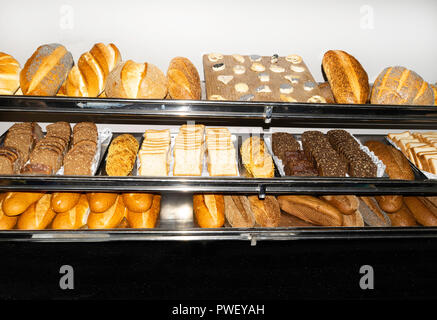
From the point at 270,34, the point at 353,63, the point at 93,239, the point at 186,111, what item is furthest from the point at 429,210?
the point at 93,239

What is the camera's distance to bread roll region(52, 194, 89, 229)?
1778 millimetres

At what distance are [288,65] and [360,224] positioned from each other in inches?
39.2

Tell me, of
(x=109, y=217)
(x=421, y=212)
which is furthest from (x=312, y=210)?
(x=109, y=217)

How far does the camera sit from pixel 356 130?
2.38 meters

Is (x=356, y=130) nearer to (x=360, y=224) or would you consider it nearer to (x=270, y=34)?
(x=360, y=224)

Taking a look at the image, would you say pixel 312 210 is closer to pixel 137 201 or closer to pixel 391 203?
pixel 391 203

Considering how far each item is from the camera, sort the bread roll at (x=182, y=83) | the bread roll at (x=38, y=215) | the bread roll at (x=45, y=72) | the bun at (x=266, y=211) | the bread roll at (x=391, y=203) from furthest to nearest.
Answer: the bread roll at (x=391, y=203) < the bun at (x=266, y=211) < the bread roll at (x=38, y=215) < the bread roll at (x=182, y=83) < the bread roll at (x=45, y=72)

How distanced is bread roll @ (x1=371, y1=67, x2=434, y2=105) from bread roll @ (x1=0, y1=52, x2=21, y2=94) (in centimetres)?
173

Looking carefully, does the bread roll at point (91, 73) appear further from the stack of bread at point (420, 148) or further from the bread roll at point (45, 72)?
the stack of bread at point (420, 148)

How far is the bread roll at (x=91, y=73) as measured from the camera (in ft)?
5.14

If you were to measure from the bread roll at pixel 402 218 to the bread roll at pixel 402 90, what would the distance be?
721mm

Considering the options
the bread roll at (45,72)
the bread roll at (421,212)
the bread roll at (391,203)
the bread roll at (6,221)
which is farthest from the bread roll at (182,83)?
the bread roll at (421,212)

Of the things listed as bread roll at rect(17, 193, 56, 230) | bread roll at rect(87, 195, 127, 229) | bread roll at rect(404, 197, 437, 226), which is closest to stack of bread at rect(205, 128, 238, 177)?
bread roll at rect(87, 195, 127, 229)

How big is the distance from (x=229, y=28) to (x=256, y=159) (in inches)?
31.4
